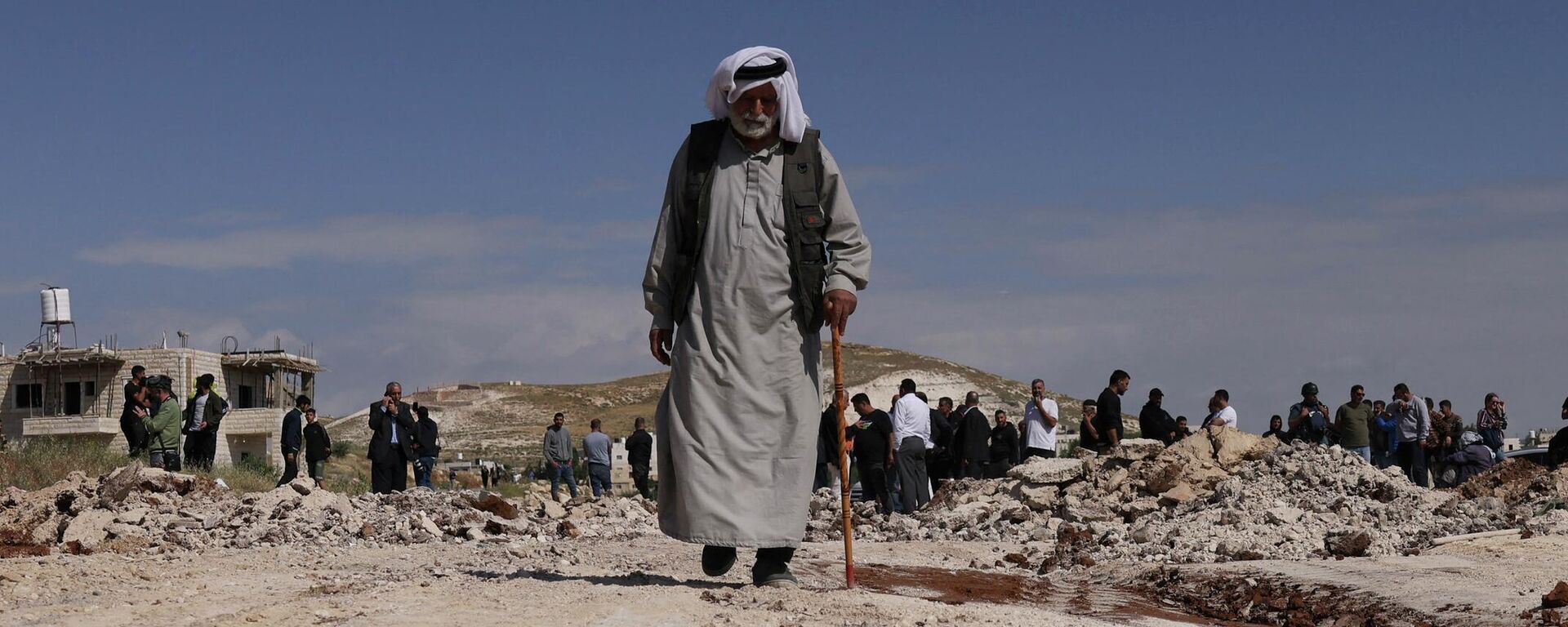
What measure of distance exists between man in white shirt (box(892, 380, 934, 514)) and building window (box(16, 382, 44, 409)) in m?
47.9

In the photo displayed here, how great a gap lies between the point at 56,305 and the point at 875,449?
137 feet

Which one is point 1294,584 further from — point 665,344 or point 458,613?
point 458,613

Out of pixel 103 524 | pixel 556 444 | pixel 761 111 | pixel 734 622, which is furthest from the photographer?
pixel 556 444

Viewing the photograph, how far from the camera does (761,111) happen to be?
5793 mm

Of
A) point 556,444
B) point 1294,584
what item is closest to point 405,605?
point 1294,584

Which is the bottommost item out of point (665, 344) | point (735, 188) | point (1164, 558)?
point (1164, 558)

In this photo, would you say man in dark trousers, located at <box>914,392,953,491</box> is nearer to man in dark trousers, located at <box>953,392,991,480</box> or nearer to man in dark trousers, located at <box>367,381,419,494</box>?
man in dark trousers, located at <box>953,392,991,480</box>

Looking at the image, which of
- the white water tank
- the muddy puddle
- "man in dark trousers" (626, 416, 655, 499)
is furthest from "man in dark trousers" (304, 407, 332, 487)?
the white water tank

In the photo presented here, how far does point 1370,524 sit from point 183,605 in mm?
8155

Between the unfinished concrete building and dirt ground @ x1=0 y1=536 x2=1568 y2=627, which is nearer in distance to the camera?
dirt ground @ x1=0 y1=536 x2=1568 y2=627

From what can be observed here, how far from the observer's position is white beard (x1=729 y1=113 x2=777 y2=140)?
19.0ft

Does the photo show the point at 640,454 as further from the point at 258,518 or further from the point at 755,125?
the point at 755,125

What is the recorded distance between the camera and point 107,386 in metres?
53.5

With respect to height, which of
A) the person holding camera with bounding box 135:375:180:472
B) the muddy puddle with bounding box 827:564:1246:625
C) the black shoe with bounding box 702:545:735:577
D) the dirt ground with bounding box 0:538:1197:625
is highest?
the person holding camera with bounding box 135:375:180:472
